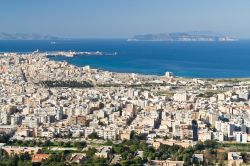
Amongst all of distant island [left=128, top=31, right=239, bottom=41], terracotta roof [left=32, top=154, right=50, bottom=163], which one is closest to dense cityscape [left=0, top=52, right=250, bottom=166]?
terracotta roof [left=32, top=154, right=50, bottom=163]

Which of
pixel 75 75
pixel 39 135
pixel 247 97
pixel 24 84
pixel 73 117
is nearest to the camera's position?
pixel 39 135

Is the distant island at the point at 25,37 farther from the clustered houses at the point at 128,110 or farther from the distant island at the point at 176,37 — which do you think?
the clustered houses at the point at 128,110

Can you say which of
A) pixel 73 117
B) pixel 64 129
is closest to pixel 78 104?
pixel 73 117

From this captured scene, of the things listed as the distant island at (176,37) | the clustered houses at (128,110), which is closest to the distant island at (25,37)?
the distant island at (176,37)

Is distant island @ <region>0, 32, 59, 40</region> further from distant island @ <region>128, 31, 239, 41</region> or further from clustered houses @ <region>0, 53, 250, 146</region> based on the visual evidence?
clustered houses @ <region>0, 53, 250, 146</region>

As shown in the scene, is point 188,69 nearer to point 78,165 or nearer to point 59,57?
point 59,57

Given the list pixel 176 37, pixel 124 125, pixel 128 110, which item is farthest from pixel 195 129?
pixel 176 37

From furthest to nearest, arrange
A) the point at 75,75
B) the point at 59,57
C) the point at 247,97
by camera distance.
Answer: the point at 59,57
the point at 75,75
the point at 247,97
